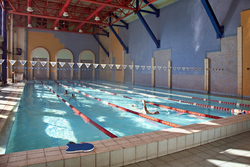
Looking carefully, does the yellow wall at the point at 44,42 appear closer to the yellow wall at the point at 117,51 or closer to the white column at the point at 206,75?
the yellow wall at the point at 117,51

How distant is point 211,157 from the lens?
257 centimetres

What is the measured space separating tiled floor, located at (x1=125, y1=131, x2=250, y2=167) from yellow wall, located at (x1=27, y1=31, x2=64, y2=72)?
22.5 m

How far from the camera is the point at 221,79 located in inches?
405

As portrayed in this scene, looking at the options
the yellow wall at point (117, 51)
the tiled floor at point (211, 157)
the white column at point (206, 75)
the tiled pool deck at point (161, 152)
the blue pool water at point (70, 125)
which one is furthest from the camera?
the yellow wall at point (117, 51)

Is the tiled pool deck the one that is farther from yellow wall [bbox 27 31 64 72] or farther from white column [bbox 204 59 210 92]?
yellow wall [bbox 27 31 64 72]

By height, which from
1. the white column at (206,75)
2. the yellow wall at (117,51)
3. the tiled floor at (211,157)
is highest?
the yellow wall at (117,51)

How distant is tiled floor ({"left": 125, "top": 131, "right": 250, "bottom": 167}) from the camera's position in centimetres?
238

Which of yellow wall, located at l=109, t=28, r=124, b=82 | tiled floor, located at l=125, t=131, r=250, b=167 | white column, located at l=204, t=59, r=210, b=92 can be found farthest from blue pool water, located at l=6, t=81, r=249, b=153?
yellow wall, located at l=109, t=28, r=124, b=82

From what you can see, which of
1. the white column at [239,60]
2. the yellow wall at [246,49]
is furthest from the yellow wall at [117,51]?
the yellow wall at [246,49]

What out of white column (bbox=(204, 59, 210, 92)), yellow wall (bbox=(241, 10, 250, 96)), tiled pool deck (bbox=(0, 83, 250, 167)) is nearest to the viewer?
tiled pool deck (bbox=(0, 83, 250, 167))

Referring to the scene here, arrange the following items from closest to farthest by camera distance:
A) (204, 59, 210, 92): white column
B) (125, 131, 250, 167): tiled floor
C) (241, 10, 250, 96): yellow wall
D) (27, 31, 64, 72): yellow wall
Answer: (125, 131, 250, 167): tiled floor
(241, 10, 250, 96): yellow wall
(204, 59, 210, 92): white column
(27, 31, 64, 72): yellow wall

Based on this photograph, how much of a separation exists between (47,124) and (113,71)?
1836 centimetres

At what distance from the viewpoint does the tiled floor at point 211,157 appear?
7.81 ft

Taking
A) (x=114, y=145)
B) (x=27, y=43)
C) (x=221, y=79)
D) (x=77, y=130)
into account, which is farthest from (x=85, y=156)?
(x=27, y=43)
